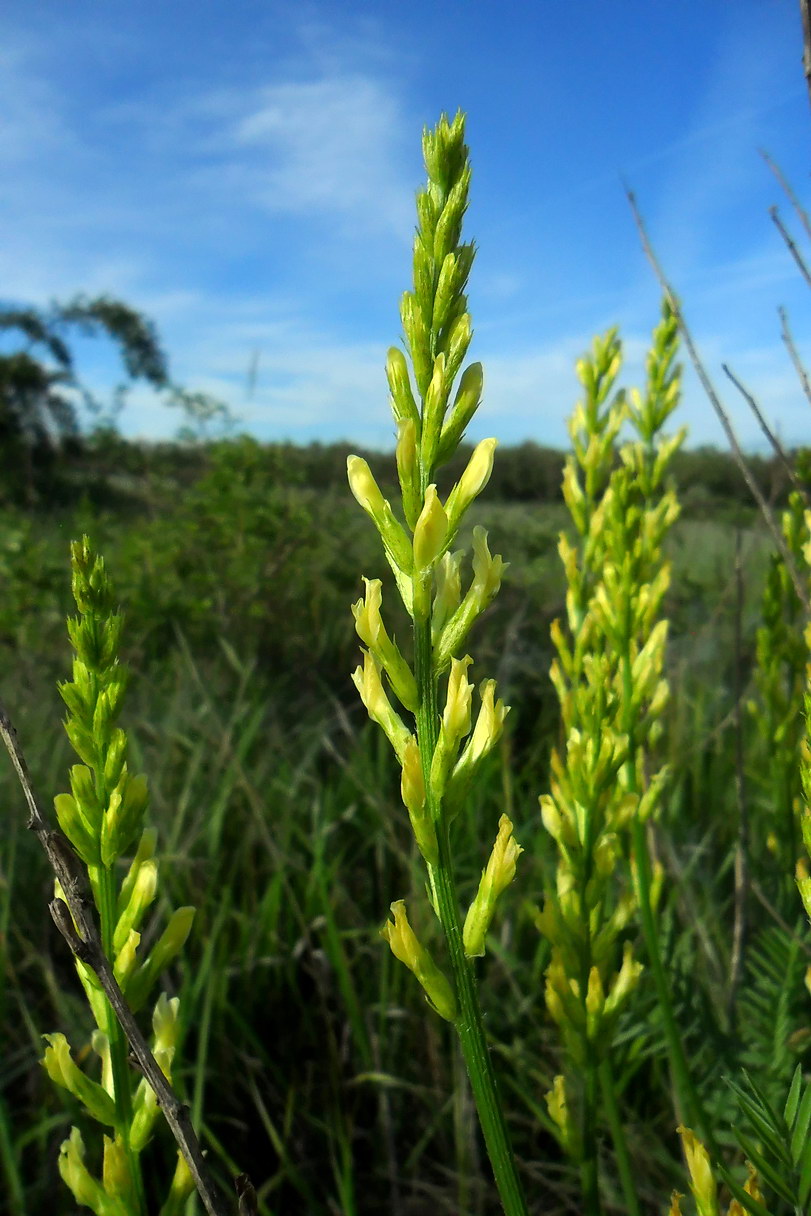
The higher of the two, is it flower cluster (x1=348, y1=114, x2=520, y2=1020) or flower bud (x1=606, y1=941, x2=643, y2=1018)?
flower cluster (x1=348, y1=114, x2=520, y2=1020)

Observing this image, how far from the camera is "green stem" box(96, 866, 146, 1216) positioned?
686 millimetres

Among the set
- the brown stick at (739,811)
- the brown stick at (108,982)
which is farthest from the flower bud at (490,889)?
the brown stick at (739,811)

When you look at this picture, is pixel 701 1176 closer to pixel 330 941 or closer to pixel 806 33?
pixel 806 33

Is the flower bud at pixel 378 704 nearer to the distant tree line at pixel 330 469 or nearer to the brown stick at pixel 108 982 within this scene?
the brown stick at pixel 108 982

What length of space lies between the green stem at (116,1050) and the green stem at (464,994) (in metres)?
0.26

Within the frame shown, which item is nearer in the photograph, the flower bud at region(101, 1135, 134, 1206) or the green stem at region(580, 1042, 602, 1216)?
the flower bud at region(101, 1135, 134, 1206)

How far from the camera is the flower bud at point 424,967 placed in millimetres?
631

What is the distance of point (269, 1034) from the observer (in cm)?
257

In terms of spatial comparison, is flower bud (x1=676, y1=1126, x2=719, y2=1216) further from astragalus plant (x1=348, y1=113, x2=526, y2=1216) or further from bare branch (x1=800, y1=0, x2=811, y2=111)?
bare branch (x1=800, y1=0, x2=811, y2=111)

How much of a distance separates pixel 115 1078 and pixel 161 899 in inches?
76.5

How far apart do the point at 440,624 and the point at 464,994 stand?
0.83 ft

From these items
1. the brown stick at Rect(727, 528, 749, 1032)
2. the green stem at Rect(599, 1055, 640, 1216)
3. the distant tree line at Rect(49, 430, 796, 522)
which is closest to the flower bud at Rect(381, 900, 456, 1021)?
the green stem at Rect(599, 1055, 640, 1216)

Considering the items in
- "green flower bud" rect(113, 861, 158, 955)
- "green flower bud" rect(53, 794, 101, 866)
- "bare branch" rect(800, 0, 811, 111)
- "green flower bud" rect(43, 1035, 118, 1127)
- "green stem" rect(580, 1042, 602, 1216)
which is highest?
"bare branch" rect(800, 0, 811, 111)

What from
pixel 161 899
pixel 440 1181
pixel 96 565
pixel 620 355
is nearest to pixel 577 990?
pixel 96 565
